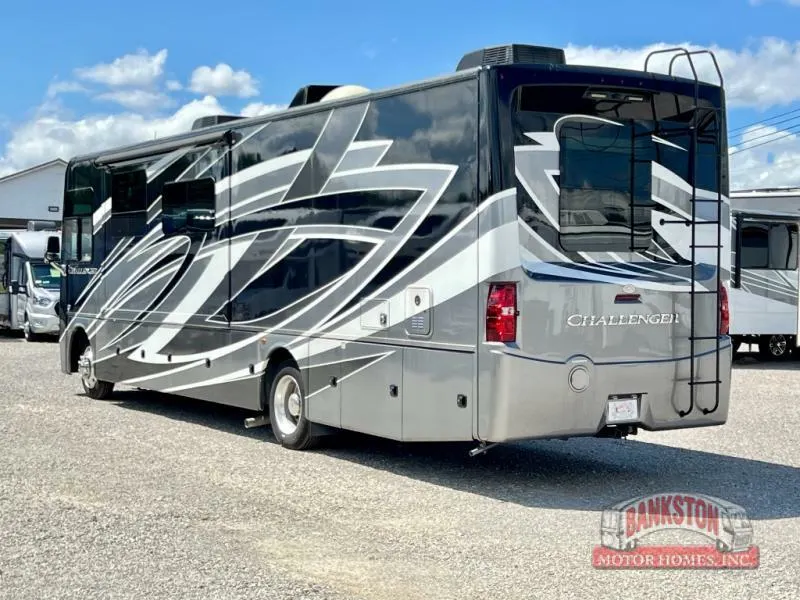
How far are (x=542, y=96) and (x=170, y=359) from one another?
5.76 m

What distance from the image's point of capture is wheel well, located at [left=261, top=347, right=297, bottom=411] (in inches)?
408

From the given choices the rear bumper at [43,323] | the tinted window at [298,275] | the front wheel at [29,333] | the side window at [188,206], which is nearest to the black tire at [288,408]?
the tinted window at [298,275]

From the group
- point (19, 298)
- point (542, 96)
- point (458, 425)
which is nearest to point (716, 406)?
point (458, 425)

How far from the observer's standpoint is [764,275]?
2053 cm

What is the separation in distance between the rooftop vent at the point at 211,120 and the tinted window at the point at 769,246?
1193 centimetres

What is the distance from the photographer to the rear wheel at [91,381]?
14008mm

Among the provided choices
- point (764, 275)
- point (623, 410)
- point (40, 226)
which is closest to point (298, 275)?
point (623, 410)

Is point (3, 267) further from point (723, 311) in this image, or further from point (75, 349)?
point (723, 311)

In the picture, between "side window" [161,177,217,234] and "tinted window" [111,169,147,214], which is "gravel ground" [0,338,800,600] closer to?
"side window" [161,177,217,234]

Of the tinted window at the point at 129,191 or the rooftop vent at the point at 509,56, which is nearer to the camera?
the rooftop vent at the point at 509,56

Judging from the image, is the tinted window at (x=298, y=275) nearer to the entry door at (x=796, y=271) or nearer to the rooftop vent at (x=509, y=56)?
the rooftop vent at (x=509, y=56)

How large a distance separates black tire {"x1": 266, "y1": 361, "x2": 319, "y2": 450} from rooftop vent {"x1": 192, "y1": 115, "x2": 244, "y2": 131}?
115 inches

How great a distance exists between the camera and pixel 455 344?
8.24 metres

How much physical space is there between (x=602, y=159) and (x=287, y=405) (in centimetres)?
391
